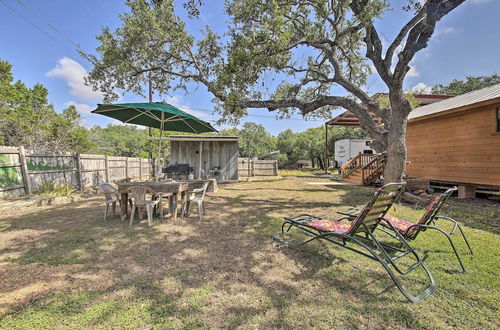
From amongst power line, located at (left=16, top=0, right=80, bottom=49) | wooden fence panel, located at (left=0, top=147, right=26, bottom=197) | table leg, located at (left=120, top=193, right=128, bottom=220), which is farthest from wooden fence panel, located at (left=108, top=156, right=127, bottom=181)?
table leg, located at (left=120, top=193, right=128, bottom=220)

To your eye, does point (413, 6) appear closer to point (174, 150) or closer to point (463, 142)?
point (463, 142)

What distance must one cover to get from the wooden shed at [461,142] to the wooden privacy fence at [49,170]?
14.3 m

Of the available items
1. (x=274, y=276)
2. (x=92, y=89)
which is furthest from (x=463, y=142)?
(x=92, y=89)

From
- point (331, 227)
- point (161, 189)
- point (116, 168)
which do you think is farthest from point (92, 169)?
point (331, 227)

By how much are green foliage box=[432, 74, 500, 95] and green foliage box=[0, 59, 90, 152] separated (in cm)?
4108

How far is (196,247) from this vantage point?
3455mm

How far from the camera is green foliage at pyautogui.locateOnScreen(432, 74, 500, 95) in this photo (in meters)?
26.3

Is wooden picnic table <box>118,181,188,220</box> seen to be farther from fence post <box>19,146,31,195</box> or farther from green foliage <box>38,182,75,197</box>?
fence post <box>19,146,31,195</box>

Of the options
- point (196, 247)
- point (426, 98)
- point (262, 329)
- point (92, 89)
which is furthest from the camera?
point (426, 98)

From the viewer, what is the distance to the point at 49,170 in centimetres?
809

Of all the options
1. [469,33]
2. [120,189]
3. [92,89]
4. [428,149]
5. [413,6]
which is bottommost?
[120,189]

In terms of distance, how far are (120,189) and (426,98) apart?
845 inches

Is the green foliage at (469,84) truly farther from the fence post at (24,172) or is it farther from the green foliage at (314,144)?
the fence post at (24,172)

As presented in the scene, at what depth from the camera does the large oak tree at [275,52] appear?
5766mm
